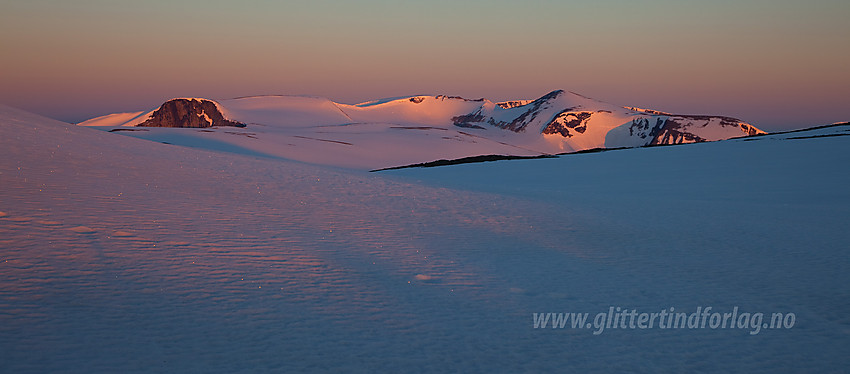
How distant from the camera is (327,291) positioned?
7602 mm

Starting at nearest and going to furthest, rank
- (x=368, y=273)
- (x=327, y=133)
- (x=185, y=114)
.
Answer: (x=368, y=273) → (x=327, y=133) → (x=185, y=114)

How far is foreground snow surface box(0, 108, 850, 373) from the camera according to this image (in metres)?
5.71

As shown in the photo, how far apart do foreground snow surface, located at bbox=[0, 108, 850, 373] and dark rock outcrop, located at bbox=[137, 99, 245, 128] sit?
506 ft

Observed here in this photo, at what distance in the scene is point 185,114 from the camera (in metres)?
165

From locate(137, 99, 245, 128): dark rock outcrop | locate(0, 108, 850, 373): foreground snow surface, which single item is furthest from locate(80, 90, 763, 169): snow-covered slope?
locate(0, 108, 850, 373): foreground snow surface

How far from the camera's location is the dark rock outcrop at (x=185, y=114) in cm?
16100

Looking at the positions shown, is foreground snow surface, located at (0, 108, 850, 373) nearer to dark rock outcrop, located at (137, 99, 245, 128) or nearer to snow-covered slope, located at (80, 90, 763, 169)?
snow-covered slope, located at (80, 90, 763, 169)

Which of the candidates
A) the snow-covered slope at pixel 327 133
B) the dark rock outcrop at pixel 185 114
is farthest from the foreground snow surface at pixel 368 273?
the dark rock outcrop at pixel 185 114

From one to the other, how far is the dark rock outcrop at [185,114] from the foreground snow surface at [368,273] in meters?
154

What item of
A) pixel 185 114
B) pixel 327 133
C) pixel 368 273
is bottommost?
pixel 368 273

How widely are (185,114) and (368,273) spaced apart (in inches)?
6788

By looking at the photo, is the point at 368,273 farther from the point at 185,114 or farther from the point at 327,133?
the point at 185,114

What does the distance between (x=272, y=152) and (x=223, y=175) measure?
1640 inches

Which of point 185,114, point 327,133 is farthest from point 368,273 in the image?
point 185,114
